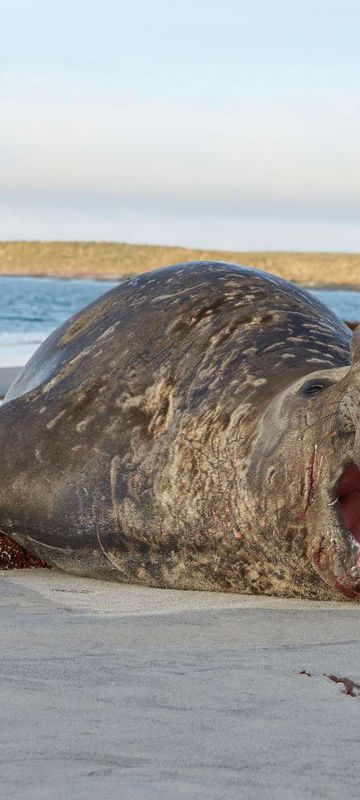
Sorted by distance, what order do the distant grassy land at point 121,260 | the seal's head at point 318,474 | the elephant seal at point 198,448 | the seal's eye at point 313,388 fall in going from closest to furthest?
1. the seal's head at point 318,474
2. the elephant seal at point 198,448
3. the seal's eye at point 313,388
4. the distant grassy land at point 121,260

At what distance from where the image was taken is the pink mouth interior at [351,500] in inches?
143

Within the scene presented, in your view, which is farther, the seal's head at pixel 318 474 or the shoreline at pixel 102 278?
the shoreline at pixel 102 278

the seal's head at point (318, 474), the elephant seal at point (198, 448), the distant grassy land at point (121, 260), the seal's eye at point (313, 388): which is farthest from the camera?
the distant grassy land at point (121, 260)

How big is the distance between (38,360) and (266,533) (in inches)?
81.7

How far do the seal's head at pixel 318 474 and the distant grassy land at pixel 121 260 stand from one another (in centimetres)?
9338

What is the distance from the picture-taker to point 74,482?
14.1 feet

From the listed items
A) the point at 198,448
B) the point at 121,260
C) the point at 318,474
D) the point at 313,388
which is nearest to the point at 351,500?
the point at 318,474

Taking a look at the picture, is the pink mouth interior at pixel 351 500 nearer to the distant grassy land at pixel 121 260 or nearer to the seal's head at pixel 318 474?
the seal's head at pixel 318 474

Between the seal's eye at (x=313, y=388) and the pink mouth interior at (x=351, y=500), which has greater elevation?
the seal's eye at (x=313, y=388)

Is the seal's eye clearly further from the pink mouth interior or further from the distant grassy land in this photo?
the distant grassy land

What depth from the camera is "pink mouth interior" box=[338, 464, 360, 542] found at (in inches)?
143

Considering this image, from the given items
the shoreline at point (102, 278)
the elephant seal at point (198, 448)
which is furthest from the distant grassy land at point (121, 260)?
the elephant seal at point (198, 448)

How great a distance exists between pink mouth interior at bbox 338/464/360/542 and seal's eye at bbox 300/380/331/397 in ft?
1.08

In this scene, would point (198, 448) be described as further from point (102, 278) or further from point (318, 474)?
point (102, 278)
